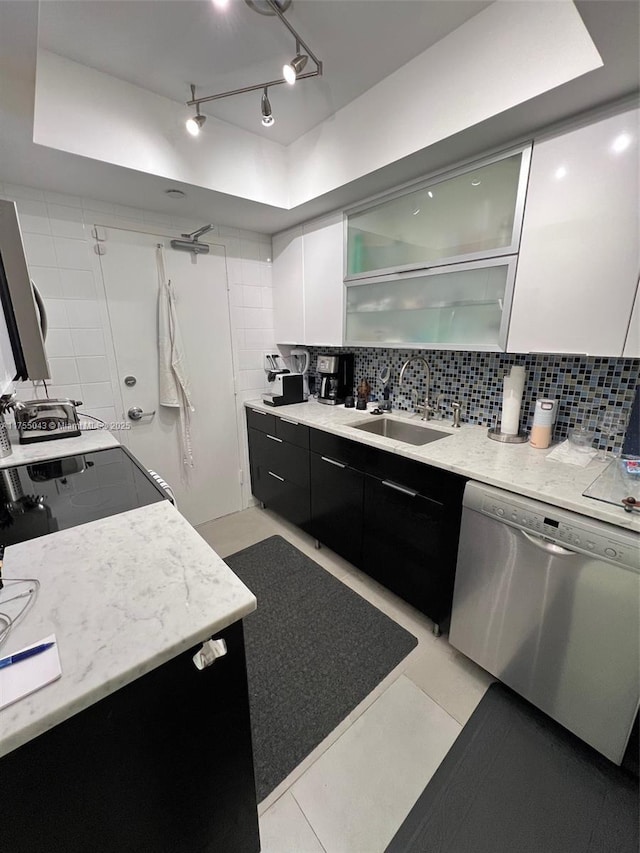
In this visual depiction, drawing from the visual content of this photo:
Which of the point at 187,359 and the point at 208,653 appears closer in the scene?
the point at 208,653

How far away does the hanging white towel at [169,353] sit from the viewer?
222 cm

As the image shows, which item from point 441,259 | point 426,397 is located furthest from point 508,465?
point 441,259

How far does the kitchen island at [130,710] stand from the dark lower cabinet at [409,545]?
3.38 ft

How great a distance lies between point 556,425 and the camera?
1688 mm

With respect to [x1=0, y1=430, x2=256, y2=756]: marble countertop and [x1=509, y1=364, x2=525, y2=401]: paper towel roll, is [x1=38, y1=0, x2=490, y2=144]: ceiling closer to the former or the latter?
[x1=509, y1=364, x2=525, y2=401]: paper towel roll

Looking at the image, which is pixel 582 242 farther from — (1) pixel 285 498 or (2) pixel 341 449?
(1) pixel 285 498

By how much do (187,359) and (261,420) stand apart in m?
0.67

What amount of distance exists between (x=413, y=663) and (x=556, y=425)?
51.6 inches

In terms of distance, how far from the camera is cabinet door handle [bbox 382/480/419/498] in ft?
5.23

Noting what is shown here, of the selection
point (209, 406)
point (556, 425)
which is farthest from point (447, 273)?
point (209, 406)

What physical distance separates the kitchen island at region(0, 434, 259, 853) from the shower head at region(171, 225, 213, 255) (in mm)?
1994

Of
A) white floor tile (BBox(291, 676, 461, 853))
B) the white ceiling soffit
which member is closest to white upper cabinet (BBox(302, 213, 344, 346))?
the white ceiling soffit

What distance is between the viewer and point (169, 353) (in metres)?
2.27

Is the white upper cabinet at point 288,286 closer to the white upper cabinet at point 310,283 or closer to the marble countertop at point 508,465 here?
the white upper cabinet at point 310,283
